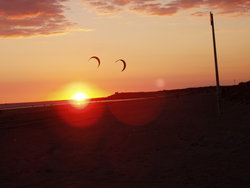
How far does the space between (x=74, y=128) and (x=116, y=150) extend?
756 centimetres

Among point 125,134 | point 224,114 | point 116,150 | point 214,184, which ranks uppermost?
point 224,114

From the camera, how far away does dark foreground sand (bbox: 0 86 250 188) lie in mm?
11734

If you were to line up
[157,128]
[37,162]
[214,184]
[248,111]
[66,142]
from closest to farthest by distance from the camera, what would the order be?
[214,184]
[37,162]
[66,142]
[157,128]
[248,111]

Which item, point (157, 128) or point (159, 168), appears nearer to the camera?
point (159, 168)

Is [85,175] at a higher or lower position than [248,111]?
lower

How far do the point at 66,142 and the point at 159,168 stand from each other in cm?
730

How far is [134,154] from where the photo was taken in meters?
15.2

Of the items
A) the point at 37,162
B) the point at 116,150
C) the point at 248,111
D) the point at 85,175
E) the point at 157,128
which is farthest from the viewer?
the point at 248,111

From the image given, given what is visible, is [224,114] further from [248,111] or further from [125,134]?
[125,134]

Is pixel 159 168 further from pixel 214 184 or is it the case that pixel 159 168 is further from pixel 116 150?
pixel 116 150

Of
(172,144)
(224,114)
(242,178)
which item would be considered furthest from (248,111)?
(242,178)

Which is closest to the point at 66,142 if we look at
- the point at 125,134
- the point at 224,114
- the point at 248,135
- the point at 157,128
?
the point at 125,134

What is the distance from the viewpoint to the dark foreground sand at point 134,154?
11.7 m

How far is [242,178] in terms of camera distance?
10.9m
